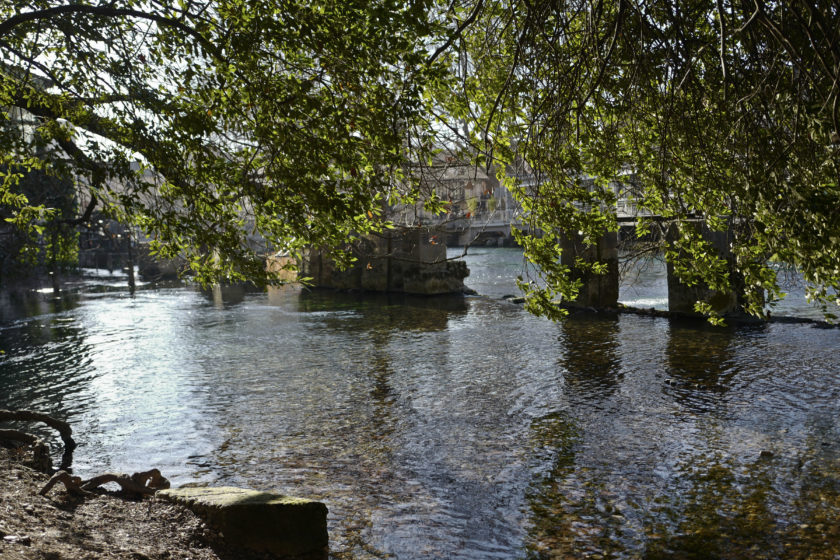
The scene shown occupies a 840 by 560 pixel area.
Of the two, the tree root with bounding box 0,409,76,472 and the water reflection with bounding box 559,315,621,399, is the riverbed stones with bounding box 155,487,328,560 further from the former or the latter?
the water reflection with bounding box 559,315,621,399

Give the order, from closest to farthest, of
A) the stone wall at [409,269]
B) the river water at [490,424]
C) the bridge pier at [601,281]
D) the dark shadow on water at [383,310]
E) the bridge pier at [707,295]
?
the river water at [490,424], the bridge pier at [707,295], the bridge pier at [601,281], the dark shadow on water at [383,310], the stone wall at [409,269]

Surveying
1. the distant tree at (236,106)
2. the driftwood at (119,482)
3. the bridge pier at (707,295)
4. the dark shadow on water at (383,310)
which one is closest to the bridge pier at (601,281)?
the bridge pier at (707,295)

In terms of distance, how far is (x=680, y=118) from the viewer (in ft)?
28.0

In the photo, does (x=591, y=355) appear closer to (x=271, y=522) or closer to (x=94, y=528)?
(x=271, y=522)

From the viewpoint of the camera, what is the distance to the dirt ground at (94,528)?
6.01 meters

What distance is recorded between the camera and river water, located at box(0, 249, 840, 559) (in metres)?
8.30

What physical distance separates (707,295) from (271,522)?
1921cm

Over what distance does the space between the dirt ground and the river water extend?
154 cm

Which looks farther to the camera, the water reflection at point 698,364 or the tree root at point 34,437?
the water reflection at point 698,364

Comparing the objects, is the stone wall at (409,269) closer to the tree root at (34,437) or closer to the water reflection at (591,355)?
the water reflection at (591,355)

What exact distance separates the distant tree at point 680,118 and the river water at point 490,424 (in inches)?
92.7

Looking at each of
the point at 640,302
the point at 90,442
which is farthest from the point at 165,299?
the point at 90,442

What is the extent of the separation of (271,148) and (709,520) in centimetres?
621

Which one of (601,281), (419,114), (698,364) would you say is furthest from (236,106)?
(601,281)
